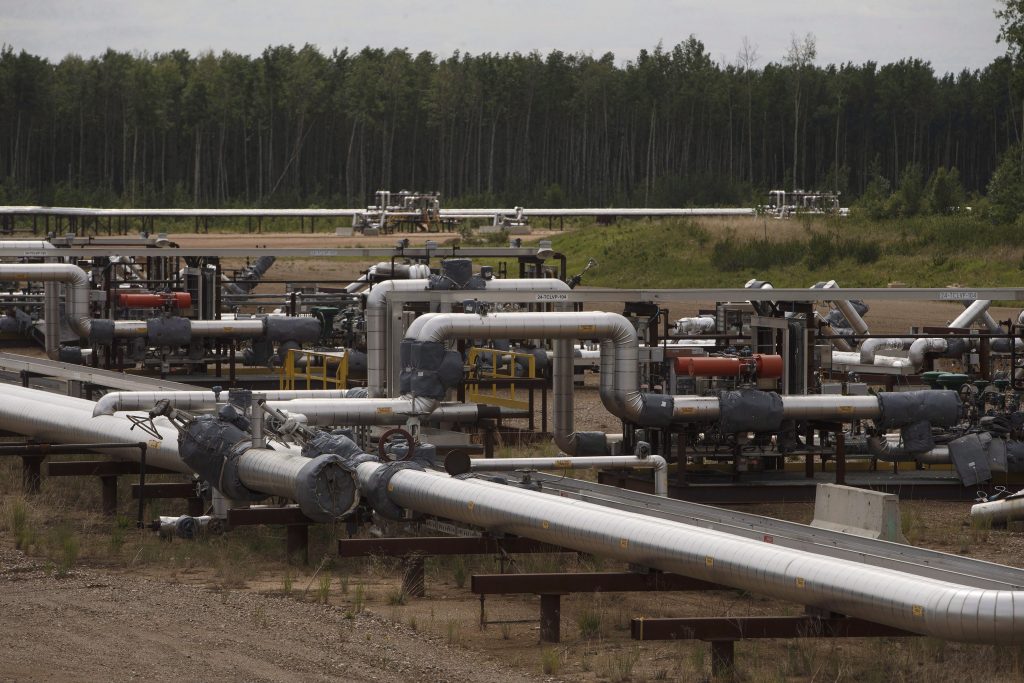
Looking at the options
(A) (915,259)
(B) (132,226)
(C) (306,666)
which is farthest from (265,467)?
(B) (132,226)

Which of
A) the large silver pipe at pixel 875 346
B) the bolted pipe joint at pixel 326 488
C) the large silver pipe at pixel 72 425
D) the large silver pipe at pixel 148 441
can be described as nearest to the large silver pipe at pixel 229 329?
the large silver pipe at pixel 148 441

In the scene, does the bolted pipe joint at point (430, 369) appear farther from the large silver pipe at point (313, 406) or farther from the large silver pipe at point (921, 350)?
the large silver pipe at point (921, 350)

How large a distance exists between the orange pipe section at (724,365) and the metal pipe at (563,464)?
4.44ft

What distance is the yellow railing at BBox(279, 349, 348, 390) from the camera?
1004 inches

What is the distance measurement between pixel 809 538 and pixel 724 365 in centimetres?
575

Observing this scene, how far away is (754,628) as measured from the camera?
429 inches

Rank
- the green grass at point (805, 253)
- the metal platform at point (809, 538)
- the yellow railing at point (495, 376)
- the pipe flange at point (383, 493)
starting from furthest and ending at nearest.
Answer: the green grass at point (805, 253), the yellow railing at point (495, 376), the pipe flange at point (383, 493), the metal platform at point (809, 538)

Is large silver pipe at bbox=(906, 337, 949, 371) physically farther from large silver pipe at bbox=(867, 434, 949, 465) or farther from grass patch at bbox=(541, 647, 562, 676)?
grass patch at bbox=(541, 647, 562, 676)

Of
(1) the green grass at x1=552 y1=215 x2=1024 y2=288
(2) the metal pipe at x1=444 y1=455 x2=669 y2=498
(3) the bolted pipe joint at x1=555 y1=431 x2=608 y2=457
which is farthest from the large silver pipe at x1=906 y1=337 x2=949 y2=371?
(1) the green grass at x1=552 y1=215 x2=1024 y2=288

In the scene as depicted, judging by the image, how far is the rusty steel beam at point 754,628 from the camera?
10.8 m

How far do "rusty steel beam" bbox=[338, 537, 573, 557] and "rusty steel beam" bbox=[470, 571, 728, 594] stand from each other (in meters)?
1.37

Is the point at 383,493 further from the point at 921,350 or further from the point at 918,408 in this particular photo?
the point at 921,350

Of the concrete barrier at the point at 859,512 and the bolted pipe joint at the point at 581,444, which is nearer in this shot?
the concrete barrier at the point at 859,512

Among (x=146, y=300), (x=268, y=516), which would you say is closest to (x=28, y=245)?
(x=146, y=300)
